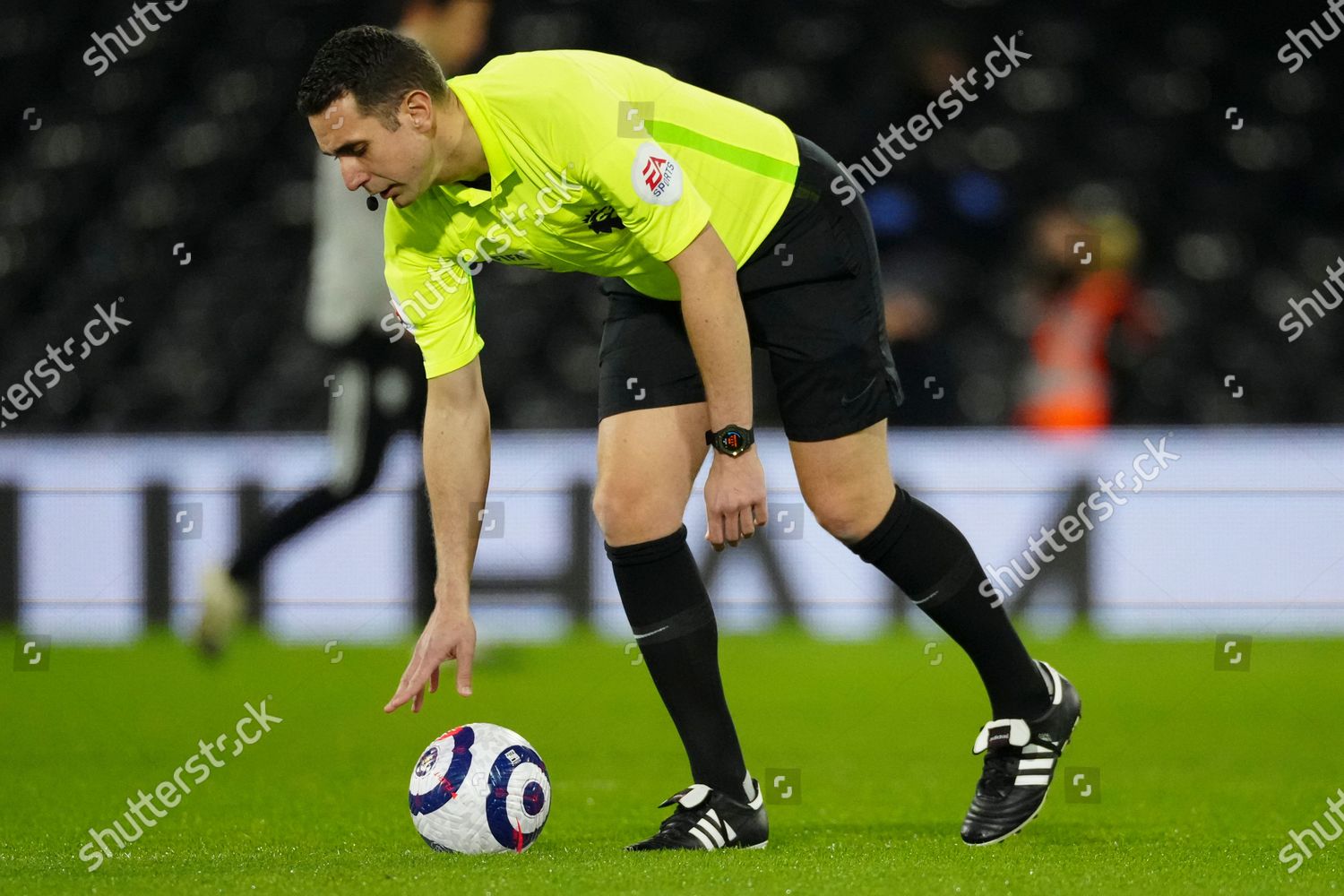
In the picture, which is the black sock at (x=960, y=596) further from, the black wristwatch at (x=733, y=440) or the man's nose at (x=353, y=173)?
the man's nose at (x=353, y=173)

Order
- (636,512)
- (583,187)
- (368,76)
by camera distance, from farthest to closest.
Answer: (636,512)
(583,187)
(368,76)

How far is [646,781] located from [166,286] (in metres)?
6.29

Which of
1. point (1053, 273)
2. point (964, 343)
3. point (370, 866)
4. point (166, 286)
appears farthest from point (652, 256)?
point (166, 286)

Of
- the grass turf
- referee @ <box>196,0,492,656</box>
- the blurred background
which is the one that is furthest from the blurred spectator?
referee @ <box>196,0,492,656</box>

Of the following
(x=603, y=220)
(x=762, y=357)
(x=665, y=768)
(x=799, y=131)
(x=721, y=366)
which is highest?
(x=799, y=131)

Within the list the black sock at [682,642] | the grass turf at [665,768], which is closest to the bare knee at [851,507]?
the black sock at [682,642]

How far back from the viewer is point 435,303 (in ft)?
9.32

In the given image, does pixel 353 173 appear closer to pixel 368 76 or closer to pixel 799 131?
pixel 368 76

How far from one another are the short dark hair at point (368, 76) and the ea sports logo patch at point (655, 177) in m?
0.33

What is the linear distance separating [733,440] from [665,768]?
1589 millimetres

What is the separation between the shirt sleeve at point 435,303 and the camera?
2.83 metres

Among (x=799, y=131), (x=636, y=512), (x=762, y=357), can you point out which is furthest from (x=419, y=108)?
(x=799, y=131)

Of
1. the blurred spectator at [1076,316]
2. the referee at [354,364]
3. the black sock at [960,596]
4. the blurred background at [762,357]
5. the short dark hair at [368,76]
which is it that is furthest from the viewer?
the blurred spectator at [1076,316]

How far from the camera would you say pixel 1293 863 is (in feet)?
8.49
